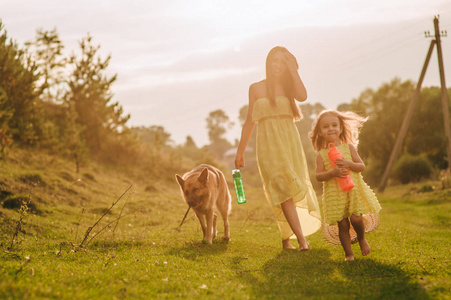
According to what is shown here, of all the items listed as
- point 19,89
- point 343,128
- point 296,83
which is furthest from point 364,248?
point 19,89

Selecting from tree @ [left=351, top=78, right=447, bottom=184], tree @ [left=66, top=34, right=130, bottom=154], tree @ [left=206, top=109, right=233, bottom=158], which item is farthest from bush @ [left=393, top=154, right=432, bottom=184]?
tree @ [left=206, top=109, right=233, bottom=158]

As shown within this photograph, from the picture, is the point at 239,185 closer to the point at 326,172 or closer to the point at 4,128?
the point at 326,172

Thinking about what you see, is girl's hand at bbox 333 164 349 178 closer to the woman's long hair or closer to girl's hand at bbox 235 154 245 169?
the woman's long hair

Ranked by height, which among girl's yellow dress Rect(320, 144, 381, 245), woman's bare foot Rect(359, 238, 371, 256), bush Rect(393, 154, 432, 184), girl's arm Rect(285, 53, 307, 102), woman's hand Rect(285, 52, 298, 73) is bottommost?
bush Rect(393, 154, 432, 184)

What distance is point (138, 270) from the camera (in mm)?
4871

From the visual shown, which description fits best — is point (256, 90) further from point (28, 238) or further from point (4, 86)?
point (4, 86)

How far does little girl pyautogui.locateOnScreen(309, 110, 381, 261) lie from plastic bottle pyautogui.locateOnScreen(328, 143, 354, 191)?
6 centimetres

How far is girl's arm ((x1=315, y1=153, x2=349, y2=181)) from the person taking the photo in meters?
5.49

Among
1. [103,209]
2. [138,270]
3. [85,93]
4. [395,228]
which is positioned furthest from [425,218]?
[85,93]

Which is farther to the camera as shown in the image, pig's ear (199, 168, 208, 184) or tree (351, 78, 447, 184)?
tree (351, 78, 447, 184)

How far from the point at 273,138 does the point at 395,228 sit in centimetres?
489

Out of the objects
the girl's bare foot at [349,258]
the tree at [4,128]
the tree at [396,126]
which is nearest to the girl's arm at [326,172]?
the girl's bare foot at [349,258]

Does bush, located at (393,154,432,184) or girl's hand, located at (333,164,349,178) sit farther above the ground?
girl's hand, located at (333,164,349,178)

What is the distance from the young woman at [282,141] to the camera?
6793 millimetres
